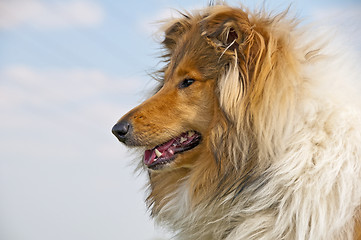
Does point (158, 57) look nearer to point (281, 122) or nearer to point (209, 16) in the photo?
point (209, 16)

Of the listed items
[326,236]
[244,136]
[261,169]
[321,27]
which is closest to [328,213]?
[326,236]

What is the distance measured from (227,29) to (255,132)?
2.67 feet

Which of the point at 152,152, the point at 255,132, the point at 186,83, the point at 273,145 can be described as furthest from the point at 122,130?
the point at 273,145

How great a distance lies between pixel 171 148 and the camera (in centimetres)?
407

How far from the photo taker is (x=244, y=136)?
3.71m

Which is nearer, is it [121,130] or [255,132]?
[255,132]

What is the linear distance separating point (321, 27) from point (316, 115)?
0.88 meters

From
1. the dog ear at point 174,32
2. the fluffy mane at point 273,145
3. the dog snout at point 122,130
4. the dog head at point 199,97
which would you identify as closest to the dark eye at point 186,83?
the dog head at point 199,97

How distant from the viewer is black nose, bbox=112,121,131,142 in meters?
3.93

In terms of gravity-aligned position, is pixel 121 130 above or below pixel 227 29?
below

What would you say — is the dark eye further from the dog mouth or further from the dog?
the dog mouth

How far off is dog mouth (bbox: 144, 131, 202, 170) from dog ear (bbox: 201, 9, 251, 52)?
0.76m

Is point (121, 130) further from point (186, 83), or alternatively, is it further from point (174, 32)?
point (174, 32)

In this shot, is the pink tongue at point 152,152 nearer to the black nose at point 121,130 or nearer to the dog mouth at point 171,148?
the dog mouth at point 171,148
